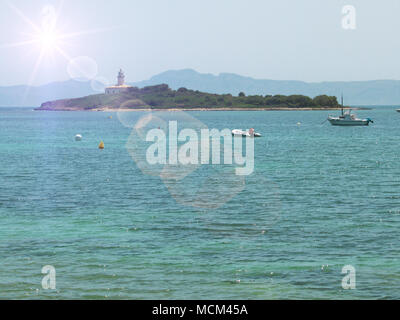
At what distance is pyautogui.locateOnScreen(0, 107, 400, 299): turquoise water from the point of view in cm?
2230

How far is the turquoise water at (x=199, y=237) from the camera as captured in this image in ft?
73.2

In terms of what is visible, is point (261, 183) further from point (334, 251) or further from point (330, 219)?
point (334, 251)

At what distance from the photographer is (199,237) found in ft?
98.3

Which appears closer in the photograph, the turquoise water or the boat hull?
the turquoise water

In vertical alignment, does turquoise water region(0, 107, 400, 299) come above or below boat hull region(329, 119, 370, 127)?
below

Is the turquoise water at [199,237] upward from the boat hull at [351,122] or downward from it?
downward

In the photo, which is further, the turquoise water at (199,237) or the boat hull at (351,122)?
the boat hull at (351,122)

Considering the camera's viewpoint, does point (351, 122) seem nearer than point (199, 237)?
No

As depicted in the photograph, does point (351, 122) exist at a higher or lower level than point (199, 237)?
higher

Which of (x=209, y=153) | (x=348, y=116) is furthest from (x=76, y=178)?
(x=348, y=116)

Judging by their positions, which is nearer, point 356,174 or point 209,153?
point 356,174
